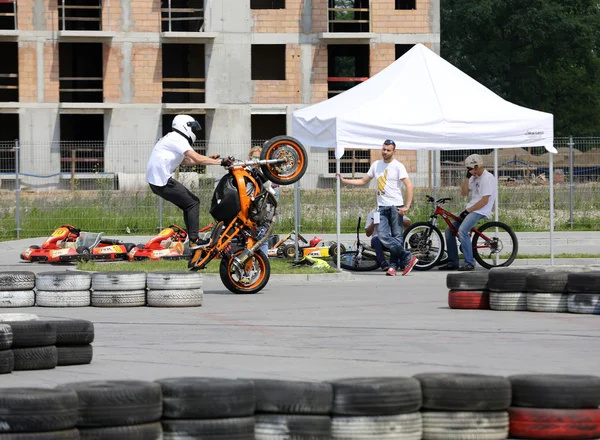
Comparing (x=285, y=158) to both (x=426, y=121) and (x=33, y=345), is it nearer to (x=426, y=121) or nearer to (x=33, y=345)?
(x=426, y=121)

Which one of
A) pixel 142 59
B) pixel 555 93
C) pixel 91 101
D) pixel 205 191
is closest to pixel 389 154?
pixel 205 191

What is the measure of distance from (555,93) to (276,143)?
6158cm

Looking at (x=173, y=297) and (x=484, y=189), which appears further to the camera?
(x=484, y=189)

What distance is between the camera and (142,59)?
50.7 meters

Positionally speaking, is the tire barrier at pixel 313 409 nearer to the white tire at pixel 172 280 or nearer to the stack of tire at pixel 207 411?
the stack of tire at pixel 207 411

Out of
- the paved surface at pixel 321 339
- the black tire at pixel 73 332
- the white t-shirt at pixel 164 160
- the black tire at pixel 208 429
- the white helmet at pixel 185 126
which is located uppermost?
the white helmet at pixel 185 126

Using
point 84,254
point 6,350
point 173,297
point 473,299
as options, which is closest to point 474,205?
point 473,299

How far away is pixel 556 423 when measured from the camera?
6.92m

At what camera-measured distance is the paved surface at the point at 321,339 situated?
9.11m

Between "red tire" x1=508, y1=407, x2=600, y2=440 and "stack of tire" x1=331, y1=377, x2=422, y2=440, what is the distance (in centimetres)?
64

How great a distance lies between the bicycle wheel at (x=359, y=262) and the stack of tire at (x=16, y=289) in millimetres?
7478

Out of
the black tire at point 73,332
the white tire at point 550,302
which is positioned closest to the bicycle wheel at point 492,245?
the white tire at point 550,302

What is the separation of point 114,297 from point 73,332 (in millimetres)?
4492

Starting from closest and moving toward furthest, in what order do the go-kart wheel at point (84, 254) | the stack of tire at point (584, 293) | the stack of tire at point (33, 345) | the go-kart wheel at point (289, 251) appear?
the stack of tire at point (33, 345) < the stack of tire at point (584, 293) < the go-kart wheel at point (84, 254) < the go-kart wheel at point (289, 251)
